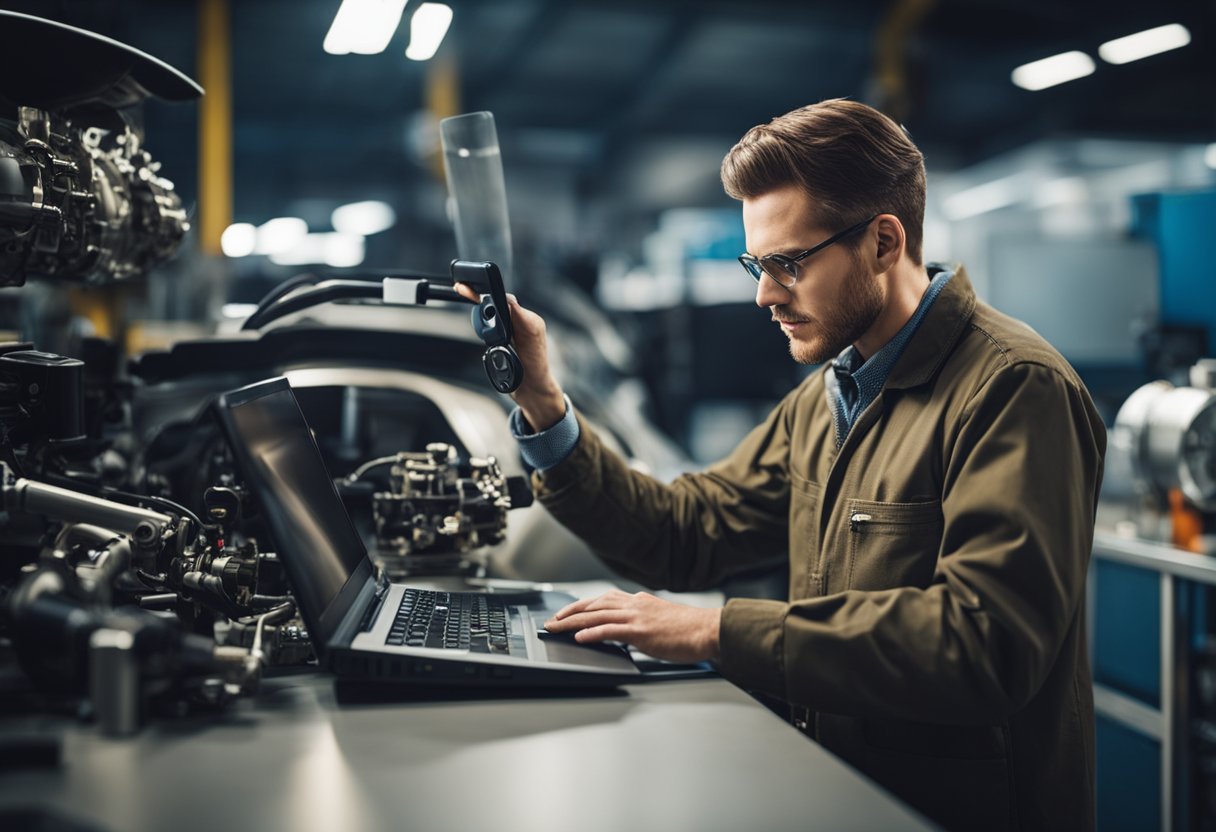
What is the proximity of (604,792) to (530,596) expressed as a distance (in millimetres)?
538

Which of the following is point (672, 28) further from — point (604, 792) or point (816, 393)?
point (604, 792)

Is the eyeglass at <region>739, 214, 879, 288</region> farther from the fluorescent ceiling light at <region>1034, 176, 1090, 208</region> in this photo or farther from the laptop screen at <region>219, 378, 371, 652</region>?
the fluorescent ceiling light at <region>1034, 176, 1090, 208</region>

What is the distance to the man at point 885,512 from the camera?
916mm

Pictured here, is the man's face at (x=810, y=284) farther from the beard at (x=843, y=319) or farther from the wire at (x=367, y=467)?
the wire at (x=367, y=467)

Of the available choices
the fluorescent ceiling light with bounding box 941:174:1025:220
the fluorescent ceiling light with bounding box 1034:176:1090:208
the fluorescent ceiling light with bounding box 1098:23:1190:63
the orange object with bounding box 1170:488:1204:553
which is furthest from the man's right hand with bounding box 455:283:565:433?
the fluorescent ceiling light with bounding box 941:174:1025:220

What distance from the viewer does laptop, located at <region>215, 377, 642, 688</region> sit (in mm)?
877

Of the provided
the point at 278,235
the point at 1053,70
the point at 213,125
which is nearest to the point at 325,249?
the point at 278,235

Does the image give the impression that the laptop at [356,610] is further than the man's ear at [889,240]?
No

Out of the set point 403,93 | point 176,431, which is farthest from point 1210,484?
point 403,93

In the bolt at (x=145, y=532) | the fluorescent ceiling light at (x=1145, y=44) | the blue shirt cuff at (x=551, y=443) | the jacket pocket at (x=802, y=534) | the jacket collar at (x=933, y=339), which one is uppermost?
A: the fluorescent ceiling light at (x=1145, y=44)

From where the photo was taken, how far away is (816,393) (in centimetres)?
140

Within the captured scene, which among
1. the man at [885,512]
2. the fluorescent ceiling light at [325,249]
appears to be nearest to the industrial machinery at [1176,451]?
the man at [885,512]

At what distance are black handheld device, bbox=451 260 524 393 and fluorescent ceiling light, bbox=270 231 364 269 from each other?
9.39 meters

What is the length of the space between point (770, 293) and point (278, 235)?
9530mm
